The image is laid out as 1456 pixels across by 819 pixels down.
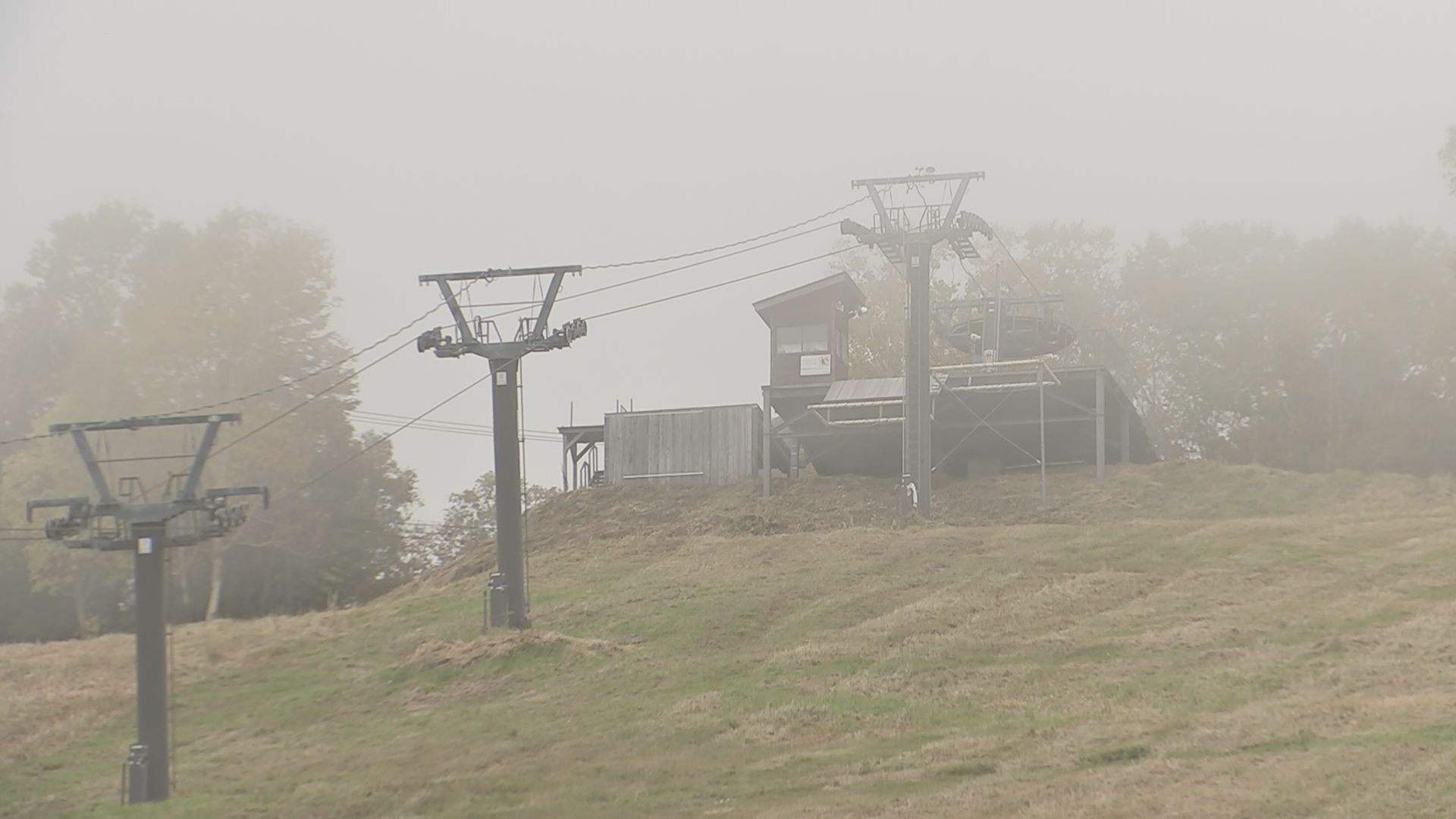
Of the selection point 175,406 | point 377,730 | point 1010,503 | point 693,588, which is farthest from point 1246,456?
point 377,730

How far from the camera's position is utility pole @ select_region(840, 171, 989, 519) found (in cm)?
4388

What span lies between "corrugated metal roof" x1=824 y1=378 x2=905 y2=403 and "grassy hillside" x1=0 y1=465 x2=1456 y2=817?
708cm

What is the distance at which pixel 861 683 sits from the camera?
2622 centimetres

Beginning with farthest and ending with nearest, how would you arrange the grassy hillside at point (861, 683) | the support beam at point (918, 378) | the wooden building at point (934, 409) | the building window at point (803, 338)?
the building window at point (803, 338), the wooden building at point (934, 409), the support beam at point (918, 378), the grassy hillside at point (861, 683)

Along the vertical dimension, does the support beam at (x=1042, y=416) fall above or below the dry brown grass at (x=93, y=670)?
above

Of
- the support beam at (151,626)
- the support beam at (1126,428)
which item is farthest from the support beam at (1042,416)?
the support beam at (151,626)

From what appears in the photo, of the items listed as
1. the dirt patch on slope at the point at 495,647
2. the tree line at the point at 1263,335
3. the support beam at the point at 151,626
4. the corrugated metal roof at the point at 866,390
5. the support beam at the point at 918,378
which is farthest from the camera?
the tree line at the point at 1263,335

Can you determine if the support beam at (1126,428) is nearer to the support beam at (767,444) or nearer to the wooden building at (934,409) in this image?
the wooden building at (934,409)

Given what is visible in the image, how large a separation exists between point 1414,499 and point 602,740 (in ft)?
87.2

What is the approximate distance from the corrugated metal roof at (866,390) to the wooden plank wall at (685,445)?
8.49 ft

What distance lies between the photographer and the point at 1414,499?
137 feet

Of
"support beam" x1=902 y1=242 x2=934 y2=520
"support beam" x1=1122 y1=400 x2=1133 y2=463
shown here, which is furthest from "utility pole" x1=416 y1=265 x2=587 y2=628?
"support beam" x1=1122 y1=400 x2=1133 y2=463

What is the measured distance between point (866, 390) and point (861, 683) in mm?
24151

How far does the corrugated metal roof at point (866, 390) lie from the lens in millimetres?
49062
